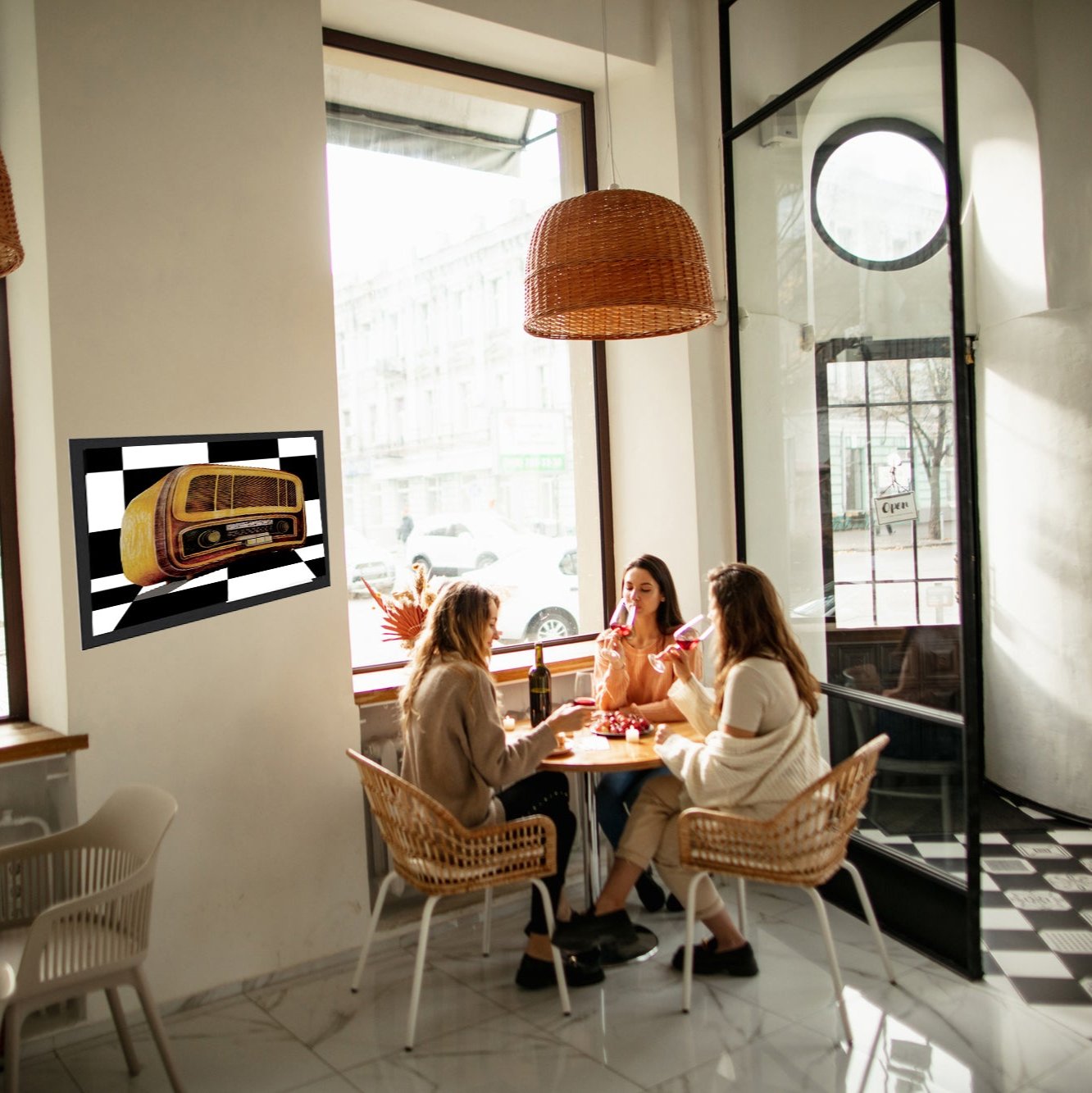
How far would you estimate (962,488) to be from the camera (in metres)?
2.88

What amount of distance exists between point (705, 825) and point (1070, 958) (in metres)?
1.34

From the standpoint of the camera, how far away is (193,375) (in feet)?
9.62

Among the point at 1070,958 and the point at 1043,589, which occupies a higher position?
the point at 1043,589

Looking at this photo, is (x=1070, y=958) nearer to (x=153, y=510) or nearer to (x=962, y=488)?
(x=962, y=488)

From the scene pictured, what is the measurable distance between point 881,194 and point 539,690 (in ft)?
6.39

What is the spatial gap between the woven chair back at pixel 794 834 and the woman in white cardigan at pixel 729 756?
0.07 metres

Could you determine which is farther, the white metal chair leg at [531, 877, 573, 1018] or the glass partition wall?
the glass partition wall

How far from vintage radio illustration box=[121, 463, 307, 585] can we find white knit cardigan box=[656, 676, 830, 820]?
1.42 meters

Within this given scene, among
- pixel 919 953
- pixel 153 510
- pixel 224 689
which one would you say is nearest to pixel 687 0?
pixel 153 510

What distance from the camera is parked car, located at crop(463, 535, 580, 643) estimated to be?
402 centimetres

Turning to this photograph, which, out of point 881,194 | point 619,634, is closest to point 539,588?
point 619,634

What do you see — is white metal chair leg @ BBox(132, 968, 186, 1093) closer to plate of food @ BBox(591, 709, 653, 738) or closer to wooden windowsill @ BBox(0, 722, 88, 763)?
wooden windowsill @ BBox(0, 722, 88, 763)

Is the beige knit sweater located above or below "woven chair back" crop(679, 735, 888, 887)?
above

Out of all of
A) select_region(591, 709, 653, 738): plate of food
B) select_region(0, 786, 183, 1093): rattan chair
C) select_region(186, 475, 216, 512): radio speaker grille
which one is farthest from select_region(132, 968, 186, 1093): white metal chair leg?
select_region(591, 709, 653, 738): plate of food
